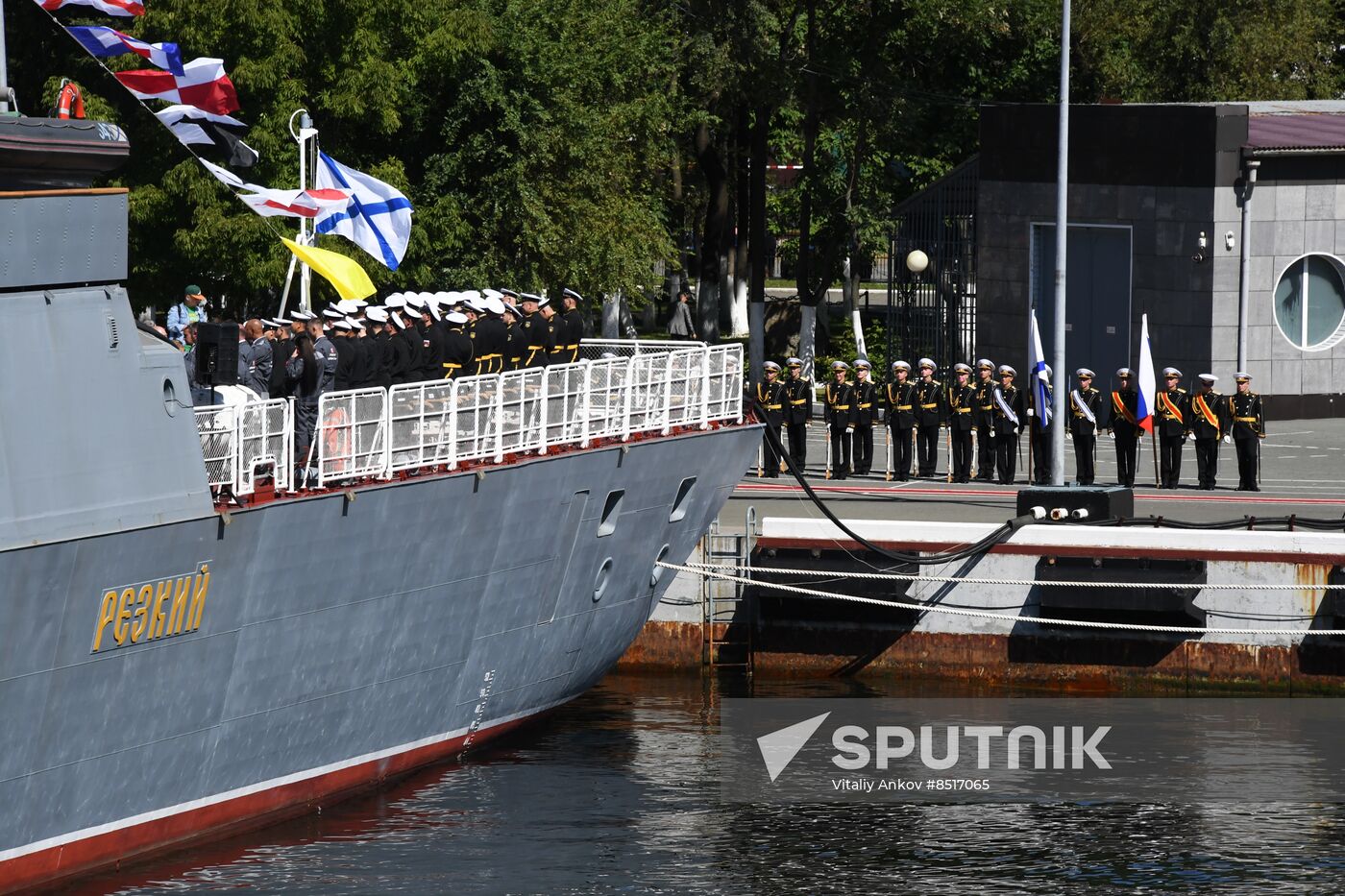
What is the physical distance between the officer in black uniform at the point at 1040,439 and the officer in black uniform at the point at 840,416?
9.07 ft

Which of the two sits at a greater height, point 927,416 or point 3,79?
point 3,79

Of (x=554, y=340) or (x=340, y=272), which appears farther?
(x=554, y=340)

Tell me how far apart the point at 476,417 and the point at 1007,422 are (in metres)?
13.1

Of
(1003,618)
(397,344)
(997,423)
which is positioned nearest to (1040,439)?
(997,423)

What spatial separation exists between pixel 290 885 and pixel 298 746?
186 cm

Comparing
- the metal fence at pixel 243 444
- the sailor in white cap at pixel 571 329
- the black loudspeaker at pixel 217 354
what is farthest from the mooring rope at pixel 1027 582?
the black loudspeaker at pixel 217 354

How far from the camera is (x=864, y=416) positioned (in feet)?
101

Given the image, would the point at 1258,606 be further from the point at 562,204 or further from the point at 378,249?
the point at 562,204

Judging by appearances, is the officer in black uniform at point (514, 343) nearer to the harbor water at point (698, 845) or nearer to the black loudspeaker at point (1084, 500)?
the harbor water at point (698, 845)

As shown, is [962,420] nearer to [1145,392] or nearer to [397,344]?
[1145,392]

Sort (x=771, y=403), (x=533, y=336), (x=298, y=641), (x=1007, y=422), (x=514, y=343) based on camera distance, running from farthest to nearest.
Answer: (x=771, y=403) → (x=1007, y=422) → (x=533, y=336) → (x=514, y=343) → (x=298, y=641)

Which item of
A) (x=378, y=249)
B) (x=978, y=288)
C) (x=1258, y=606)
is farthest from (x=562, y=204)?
(x=1258, y=606)

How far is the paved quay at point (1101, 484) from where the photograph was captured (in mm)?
26734

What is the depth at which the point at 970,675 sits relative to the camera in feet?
76.5
